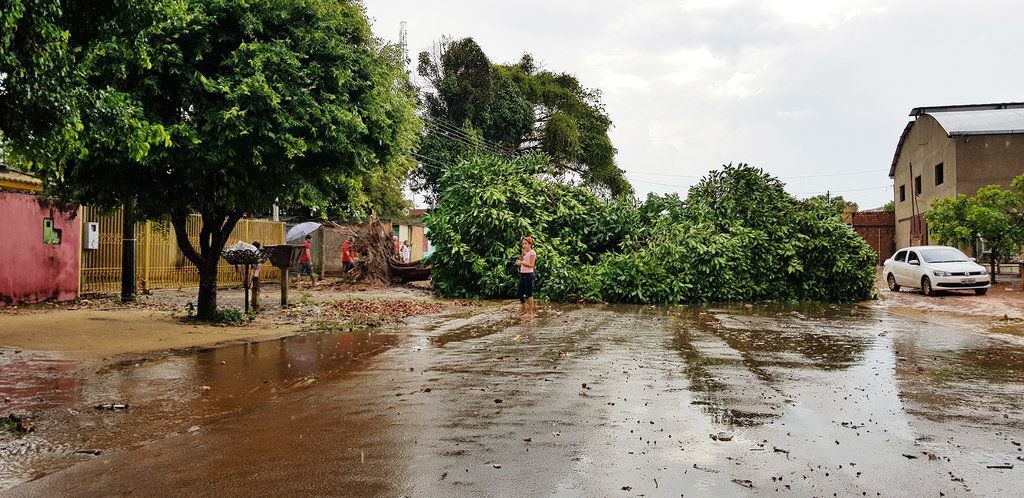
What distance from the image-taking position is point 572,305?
17.8m

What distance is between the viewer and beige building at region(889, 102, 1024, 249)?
2988 cm

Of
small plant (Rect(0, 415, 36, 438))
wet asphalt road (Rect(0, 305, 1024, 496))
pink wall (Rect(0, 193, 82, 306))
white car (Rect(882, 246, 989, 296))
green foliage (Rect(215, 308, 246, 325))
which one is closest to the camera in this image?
wet asphalt road (Rect(0, 305, 1024, 496))

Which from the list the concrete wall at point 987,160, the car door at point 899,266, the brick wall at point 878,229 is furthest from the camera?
the brick wall at point 878,229

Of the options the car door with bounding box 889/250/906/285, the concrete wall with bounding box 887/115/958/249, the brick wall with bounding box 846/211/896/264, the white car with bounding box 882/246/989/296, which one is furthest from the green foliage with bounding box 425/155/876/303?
the brick wall with bounding box 846/211/896/264

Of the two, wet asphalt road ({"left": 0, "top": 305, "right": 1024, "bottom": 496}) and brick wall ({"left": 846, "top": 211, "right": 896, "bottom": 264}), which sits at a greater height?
brick wall ({"left": 846, "top": 211, "right": 896, "bottom": 264})

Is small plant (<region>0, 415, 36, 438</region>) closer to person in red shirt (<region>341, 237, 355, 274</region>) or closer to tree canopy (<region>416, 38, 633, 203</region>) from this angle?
person in red shirt (<region>341, 237, 355, 274</region>)

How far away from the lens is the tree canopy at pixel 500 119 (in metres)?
41.1

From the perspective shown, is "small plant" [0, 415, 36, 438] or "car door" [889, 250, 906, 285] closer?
"small plant" [0, 415, 36, 438]

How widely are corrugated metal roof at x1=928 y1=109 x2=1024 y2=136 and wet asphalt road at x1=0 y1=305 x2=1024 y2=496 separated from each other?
81.9 feet

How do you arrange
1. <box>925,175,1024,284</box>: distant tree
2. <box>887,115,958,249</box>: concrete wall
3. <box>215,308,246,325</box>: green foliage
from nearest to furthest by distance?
<box>215,308,246,325</box>: green foliage → <box>925,175,1024,284</box>: distant tree → <box>887,115,958,249</box>: concrete wall

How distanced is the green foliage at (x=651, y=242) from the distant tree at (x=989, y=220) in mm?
6445

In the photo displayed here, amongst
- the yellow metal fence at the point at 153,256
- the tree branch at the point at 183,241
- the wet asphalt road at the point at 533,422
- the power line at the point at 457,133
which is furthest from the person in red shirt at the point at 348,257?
the power line at the point at 457,133

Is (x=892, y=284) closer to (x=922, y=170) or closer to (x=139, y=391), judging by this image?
(x=922, y=170)

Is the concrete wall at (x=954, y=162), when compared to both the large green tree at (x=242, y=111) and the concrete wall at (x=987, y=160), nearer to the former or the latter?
the concrete wall at (x=987, y=160)
